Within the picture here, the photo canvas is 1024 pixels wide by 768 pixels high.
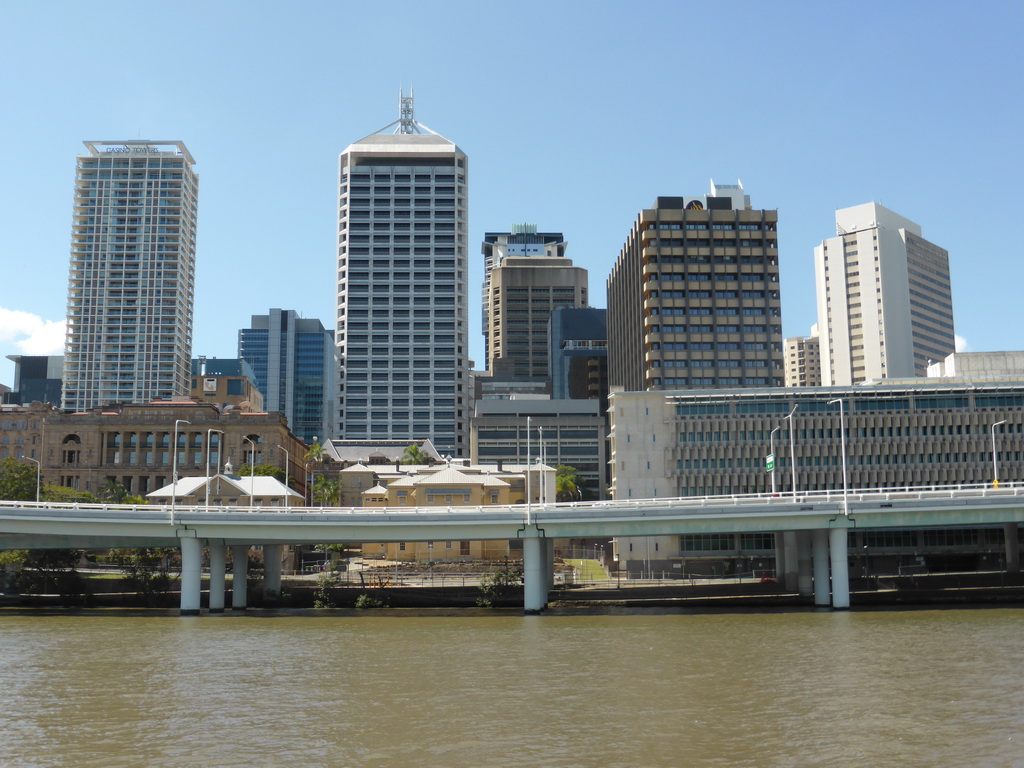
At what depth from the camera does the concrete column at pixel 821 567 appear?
287 ft

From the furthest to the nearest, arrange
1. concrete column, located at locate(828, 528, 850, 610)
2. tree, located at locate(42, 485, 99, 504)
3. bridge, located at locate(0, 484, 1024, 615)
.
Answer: tree, located at locate(42, 485, 99, 504), concrete column, located at locate(828, 528, 850, 610), bridge, located at locate(0, 484, 1024, 615)

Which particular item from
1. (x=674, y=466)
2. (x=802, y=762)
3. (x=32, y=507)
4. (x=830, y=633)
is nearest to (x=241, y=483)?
(x=32, y=507)

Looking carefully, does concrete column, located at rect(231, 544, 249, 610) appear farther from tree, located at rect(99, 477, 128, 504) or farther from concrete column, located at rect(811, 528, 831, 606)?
tree, located at rect(99, 477, 128, 504)

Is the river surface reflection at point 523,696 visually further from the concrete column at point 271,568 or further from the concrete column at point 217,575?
the concrete column at point 271,568

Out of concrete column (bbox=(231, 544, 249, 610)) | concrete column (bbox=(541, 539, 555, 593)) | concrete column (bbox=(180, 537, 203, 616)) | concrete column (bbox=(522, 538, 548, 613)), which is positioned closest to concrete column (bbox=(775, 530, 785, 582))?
concrete column (bbox=(541, 539, 555, 593))

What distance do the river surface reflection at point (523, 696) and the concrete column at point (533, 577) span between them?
12974 mm

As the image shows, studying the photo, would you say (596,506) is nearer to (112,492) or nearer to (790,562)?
(790,562)

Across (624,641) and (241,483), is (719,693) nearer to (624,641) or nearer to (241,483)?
(624,641)

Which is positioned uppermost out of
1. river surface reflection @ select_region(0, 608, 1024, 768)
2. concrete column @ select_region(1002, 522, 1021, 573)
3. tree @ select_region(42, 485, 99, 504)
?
tree @ select_region(42, 485, 99, 504)

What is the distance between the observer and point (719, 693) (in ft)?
143

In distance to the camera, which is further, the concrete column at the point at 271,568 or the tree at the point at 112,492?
the tree at the point at 112,492

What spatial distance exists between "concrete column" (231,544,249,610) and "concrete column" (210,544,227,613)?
2.17 metres

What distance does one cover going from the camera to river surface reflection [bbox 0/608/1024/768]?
33.8 metres

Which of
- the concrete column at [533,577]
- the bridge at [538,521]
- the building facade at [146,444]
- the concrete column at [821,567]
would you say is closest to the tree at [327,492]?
the building facade at [146,444]
